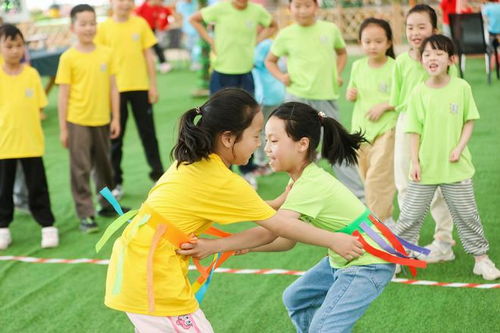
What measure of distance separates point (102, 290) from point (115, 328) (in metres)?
0.60

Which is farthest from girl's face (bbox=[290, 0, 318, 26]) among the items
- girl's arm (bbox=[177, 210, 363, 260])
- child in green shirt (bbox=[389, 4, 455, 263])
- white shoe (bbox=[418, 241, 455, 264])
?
girl's arm (bbox=[177, 210, 363, 260])

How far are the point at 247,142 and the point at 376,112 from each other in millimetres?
2150

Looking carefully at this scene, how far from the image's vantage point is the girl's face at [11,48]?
506cm

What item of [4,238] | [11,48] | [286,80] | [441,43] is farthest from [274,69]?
[4,238]

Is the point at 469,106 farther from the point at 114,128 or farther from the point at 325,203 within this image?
the point at 114,128

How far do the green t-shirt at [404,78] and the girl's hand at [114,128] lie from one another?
2.22 meters

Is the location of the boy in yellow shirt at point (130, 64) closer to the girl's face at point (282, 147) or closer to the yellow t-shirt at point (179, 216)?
the girl's face at point (282, 147)

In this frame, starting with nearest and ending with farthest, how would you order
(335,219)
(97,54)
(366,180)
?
(335,219) < (366,180) < (97,54)

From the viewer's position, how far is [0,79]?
5184mm

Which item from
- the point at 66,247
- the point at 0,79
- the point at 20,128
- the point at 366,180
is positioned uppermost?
the point at 0,79

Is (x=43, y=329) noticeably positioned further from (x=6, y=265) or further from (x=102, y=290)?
(x=6, y=265)

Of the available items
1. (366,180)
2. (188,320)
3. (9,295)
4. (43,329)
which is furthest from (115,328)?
(366,180)

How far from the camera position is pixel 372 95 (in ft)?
15.8

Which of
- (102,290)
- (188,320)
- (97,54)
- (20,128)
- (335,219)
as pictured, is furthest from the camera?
(97,54)
